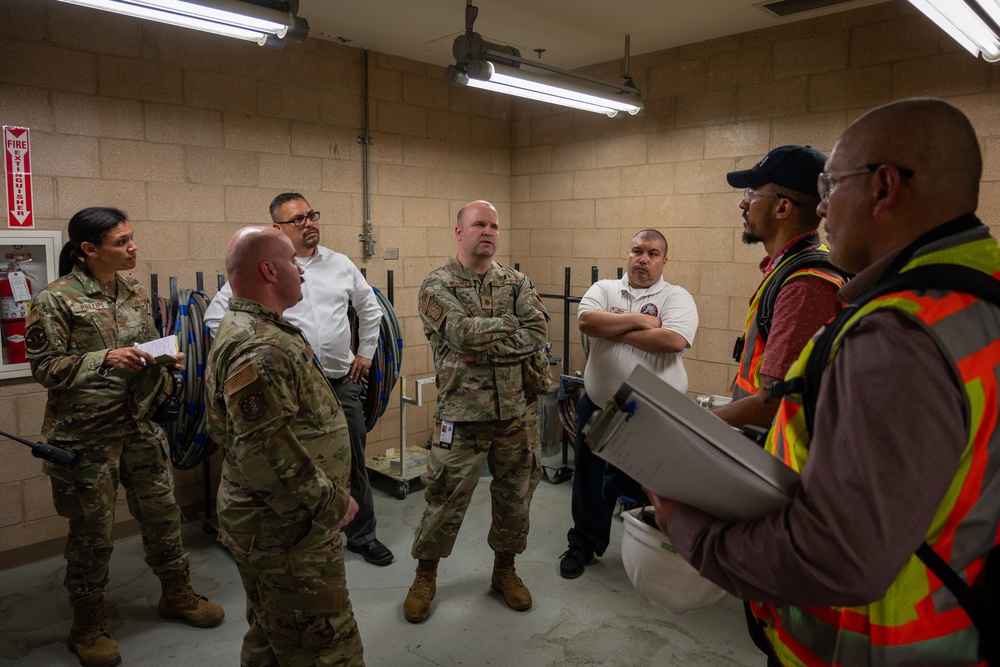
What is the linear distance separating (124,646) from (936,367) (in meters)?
3.04

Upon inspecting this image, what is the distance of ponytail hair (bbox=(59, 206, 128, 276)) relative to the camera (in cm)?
261

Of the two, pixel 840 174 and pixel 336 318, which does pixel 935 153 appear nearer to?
pixel 840 174

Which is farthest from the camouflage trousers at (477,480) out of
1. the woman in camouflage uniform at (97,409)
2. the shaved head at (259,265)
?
the shaved head at (259,265)

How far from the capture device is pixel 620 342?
10.8ft

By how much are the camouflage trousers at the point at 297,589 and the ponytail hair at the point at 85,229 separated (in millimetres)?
1398

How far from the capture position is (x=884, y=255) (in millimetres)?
1033

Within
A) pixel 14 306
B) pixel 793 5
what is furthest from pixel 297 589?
pixel 793 5

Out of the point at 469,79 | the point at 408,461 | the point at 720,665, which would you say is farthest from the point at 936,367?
the point at 408,461

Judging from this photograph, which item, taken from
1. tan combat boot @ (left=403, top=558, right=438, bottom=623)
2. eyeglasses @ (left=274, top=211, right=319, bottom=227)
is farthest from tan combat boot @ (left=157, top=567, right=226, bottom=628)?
eyeglasses @ (left=274, top=211, right=319, bottom=227)

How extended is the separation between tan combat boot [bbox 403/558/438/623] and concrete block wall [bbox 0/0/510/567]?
5.73 feet

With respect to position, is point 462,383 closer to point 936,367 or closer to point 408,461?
point 408,461

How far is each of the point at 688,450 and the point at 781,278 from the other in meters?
0.98

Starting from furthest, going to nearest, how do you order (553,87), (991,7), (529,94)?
(529,94)
(553,87)
(991,7)

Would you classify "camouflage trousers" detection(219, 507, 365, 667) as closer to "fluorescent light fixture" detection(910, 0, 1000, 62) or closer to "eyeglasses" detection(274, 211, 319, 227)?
"eyeglasses" detection(274, 211, 319, 227)
